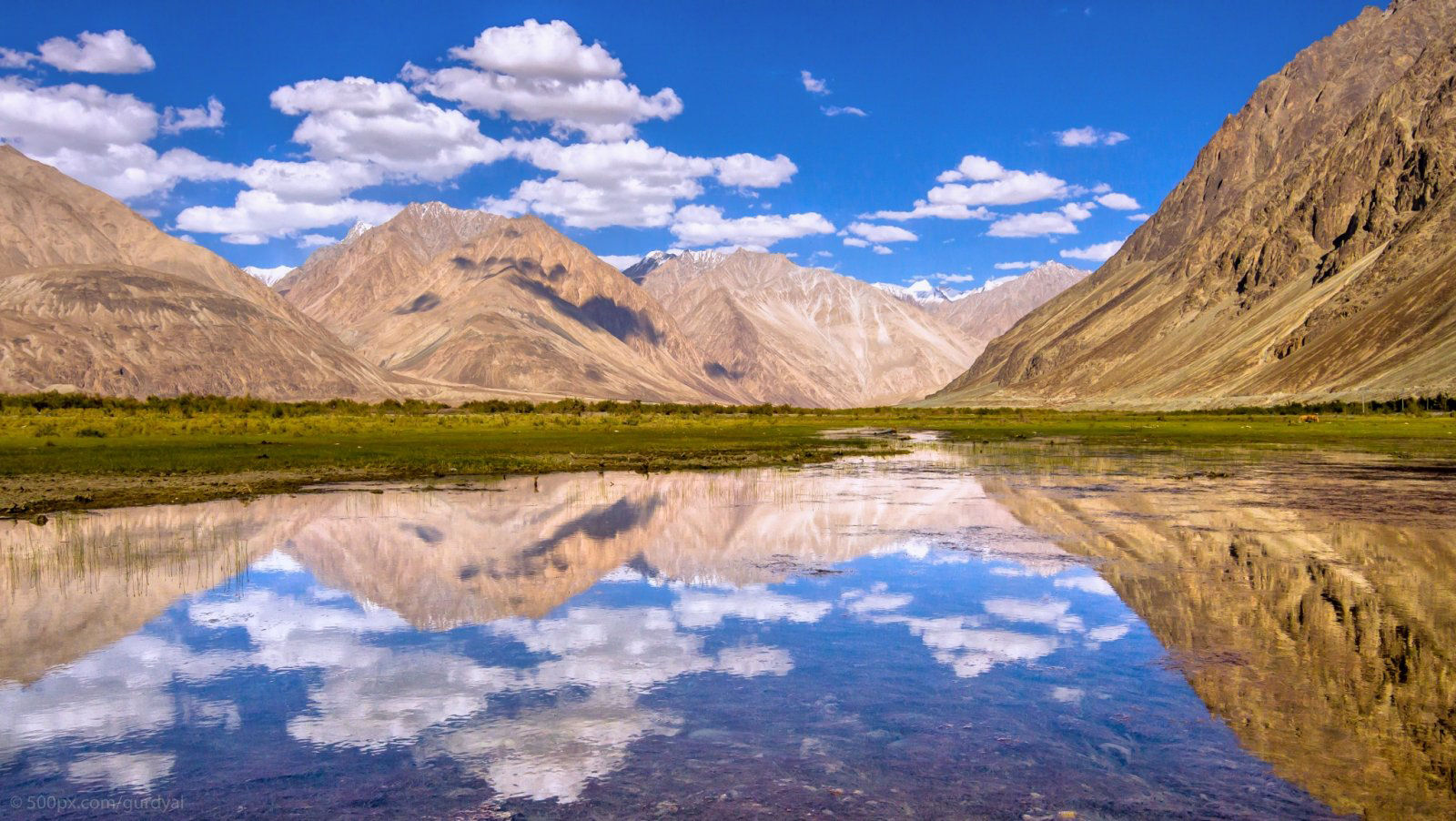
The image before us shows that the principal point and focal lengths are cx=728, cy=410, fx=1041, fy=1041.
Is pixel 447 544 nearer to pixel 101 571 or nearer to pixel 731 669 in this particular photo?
pixel 101 571

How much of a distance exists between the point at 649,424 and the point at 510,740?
92388 mm

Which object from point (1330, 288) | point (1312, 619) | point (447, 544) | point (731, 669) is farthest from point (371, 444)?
point (1330, 288)

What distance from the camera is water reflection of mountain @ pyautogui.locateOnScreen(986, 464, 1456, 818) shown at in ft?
29.9

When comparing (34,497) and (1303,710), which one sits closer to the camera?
(1303,710)

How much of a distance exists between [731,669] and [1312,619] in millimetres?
7978

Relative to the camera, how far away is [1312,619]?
13914 mm

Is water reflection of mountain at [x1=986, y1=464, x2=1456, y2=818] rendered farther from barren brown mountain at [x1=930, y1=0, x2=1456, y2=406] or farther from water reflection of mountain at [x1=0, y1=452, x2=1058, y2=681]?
barren brown mountain at [x1=930, y1=0, x2=1456, y2=406]

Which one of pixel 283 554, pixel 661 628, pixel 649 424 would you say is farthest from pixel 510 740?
pixel 649 424

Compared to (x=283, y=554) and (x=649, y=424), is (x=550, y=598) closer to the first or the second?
(x=283, y=554)

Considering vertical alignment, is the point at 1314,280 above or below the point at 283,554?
above

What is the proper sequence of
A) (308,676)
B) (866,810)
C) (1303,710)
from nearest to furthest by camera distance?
(866,810) → (1303,710) → (308,676)

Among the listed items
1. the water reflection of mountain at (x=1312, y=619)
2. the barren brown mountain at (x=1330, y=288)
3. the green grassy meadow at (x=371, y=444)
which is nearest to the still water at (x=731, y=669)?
the water reflection of mountain at (x=1312, y=619)

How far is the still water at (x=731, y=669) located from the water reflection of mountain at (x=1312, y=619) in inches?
2.5

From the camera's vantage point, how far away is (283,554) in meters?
20.3
